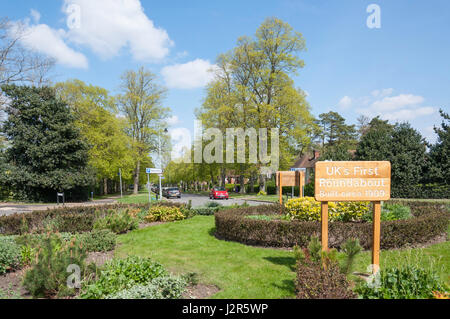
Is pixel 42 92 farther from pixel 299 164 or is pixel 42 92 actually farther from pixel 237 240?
pixel 299 164

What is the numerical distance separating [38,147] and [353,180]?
95.9 ft

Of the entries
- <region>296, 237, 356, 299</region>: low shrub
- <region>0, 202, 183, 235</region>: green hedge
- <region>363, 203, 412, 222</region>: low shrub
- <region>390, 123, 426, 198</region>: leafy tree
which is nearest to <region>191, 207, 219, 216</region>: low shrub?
<region>0, 202, 183, 235</region>: green hedge

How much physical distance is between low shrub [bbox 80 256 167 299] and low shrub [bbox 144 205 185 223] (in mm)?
8474

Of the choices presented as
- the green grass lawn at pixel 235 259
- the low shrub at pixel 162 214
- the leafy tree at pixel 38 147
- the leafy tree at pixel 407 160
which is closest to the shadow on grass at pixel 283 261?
the green grass lawn at pixel 235 259

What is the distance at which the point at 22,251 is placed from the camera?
6398 mm

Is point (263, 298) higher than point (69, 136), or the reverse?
point (69, 136)

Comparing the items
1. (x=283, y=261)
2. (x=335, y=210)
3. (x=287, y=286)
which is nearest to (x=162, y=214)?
(x=335, y=210)

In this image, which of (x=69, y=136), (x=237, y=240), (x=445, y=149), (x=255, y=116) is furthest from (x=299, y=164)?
(x=237, y=240)

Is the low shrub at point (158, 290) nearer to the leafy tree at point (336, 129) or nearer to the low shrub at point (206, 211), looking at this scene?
the low shrub at point (206, 211)

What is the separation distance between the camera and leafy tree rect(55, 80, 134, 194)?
3438 cm

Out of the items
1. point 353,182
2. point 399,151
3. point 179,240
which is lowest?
point 179,240

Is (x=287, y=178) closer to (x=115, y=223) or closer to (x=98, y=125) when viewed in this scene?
(x=115, y=223)

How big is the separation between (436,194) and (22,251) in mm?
31323
